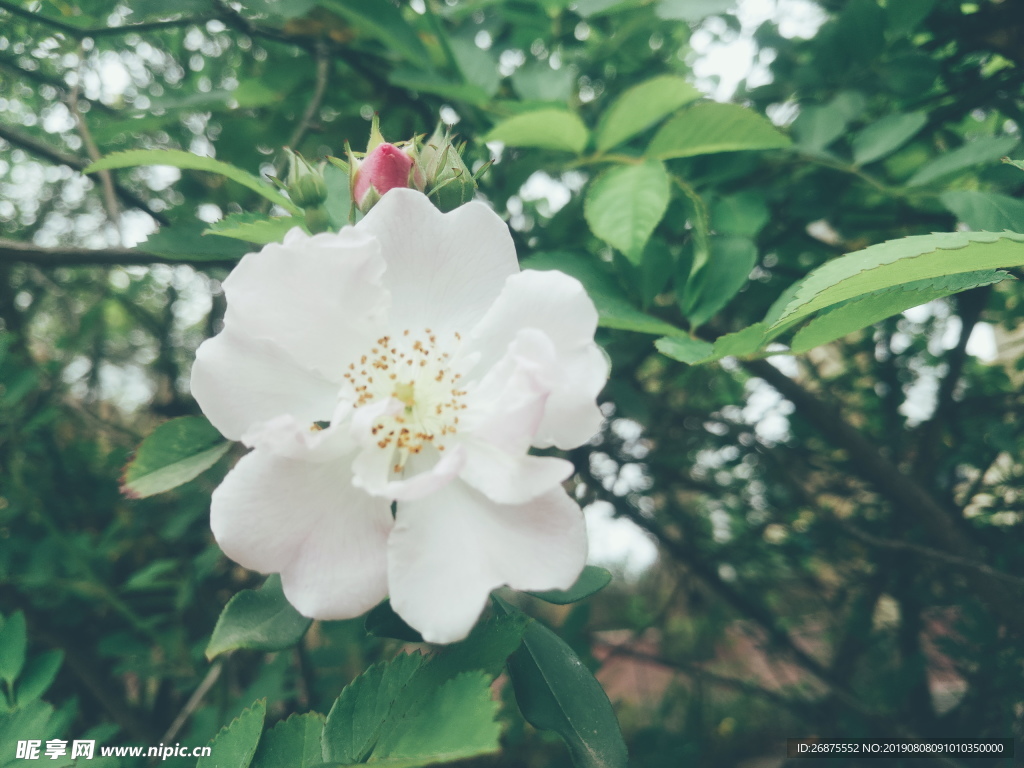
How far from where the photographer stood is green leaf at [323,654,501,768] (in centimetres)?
52

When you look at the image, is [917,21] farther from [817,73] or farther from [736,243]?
[736,243]

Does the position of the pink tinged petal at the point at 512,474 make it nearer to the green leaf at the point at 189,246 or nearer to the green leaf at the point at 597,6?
the green leaf at the point at 189,246

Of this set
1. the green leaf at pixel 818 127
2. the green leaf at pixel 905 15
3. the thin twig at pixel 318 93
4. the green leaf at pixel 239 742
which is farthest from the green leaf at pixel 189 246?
the green leaf at pixel 905 15

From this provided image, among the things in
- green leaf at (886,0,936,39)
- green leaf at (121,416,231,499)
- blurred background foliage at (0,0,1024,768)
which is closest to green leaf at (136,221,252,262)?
blurred background foliage at (0,0,1024,768)

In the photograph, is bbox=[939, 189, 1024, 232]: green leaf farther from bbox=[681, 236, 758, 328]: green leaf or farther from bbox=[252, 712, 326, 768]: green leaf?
bbox=[252, 712, 326, 768]: green leaf

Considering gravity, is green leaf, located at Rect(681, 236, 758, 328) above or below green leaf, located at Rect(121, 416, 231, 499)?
above

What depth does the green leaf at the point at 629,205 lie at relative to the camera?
0.77 m

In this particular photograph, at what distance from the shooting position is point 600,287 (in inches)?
33.2

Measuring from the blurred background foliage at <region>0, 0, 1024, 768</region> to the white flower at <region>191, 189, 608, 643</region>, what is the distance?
0.25 metres

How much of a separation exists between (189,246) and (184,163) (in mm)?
143

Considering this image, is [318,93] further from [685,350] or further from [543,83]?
[685,350]

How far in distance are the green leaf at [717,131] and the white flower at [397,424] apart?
370mm

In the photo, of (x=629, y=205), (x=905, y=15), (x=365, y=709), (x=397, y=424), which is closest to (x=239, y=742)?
(x=365, y=709)

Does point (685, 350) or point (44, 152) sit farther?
point (44, 152)
